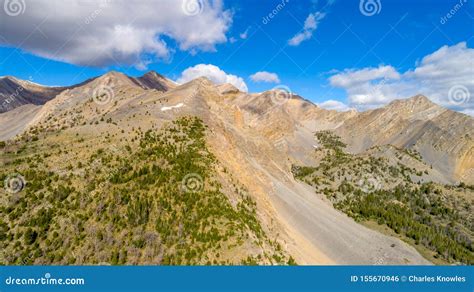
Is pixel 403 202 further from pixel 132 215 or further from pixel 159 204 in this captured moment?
pixel 132 215

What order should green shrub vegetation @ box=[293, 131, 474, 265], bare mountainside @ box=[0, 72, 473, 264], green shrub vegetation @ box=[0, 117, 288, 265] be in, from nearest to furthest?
green shrub vegetation @ box=[0, 117, 288, 265] → bare mountainside @ box=[0, 72, 473, 264] → green shrub vegetation @ box=[293, 131, 474, 265]

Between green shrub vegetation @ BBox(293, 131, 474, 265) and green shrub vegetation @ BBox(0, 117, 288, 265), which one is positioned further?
green shrub vegetation @ BBox(293, 131, 474, 265)

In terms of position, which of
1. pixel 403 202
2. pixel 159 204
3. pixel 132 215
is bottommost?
pixel 403 202

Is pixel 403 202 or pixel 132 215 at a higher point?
pixel 132 215

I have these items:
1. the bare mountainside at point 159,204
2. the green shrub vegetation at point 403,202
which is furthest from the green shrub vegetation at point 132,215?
the green shrub vegetation at point 403,202

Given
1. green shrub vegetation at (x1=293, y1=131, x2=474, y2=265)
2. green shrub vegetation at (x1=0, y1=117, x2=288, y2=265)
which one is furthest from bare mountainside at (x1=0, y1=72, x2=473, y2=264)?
green shrub vegetation at (x1=293, y1=131, x2=474, y2=265)

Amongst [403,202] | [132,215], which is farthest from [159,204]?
[403,202]

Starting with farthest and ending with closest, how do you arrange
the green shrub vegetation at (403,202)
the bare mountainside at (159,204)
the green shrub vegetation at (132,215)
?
the green shrub vegetation at (403,202)
the bare mountainside at (159,204)
the green shrub vegetation at (132,215)

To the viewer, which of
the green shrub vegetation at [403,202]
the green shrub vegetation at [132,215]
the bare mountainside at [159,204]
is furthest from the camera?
the green shrub vegetation at [403,202]

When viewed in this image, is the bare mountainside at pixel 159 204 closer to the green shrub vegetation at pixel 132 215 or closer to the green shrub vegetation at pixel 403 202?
the green shrub vegetation at pixel 132 215

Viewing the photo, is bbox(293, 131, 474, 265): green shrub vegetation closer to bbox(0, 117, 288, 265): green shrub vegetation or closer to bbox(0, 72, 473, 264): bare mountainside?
bbox(0, 72, 473, 264): bare mountainside

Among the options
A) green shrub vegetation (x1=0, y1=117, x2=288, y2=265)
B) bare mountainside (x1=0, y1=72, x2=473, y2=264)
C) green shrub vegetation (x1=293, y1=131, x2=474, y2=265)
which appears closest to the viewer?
green shrub vegetation (x1=0, y1=117, x2=288, y2=265)
